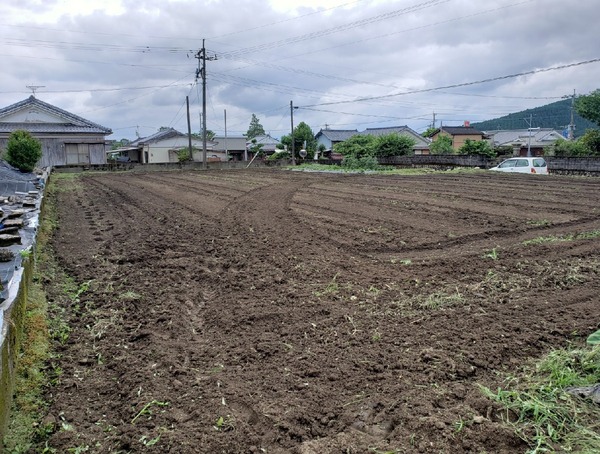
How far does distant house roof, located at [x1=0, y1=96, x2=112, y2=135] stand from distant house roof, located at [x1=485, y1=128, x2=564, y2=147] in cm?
4102

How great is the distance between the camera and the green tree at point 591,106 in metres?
28.1

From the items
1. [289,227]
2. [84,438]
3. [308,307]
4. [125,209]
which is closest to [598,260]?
[308,307]

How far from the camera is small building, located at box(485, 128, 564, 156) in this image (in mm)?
45969

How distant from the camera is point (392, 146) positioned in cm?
3353

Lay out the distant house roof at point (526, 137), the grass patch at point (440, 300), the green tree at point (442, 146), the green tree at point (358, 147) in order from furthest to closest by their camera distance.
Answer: the distant house roof at point (526, 137), the green tree at point (442, 146), the green tree at point (358, 147), the grass patch at point (440, 300)

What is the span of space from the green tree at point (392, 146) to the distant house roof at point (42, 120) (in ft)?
64.4

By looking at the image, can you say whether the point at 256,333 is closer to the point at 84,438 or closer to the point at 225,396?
the point at 225,396

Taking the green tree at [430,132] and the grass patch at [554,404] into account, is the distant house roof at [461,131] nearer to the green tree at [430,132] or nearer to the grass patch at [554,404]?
the green tree at [430,132]

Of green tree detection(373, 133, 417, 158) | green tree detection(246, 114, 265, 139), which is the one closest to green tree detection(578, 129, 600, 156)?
green tree detection(373, 133, 417, 158)

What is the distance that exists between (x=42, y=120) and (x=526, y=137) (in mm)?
48235

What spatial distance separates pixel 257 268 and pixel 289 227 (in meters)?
2.62

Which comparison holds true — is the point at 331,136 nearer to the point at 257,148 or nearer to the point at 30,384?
the point at 257,148

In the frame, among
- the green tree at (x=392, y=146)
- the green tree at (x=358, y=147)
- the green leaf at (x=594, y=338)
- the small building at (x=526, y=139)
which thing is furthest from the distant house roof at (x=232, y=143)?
the green leaf at (x=594, y=338)

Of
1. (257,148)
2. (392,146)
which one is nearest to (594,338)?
(392,146)
